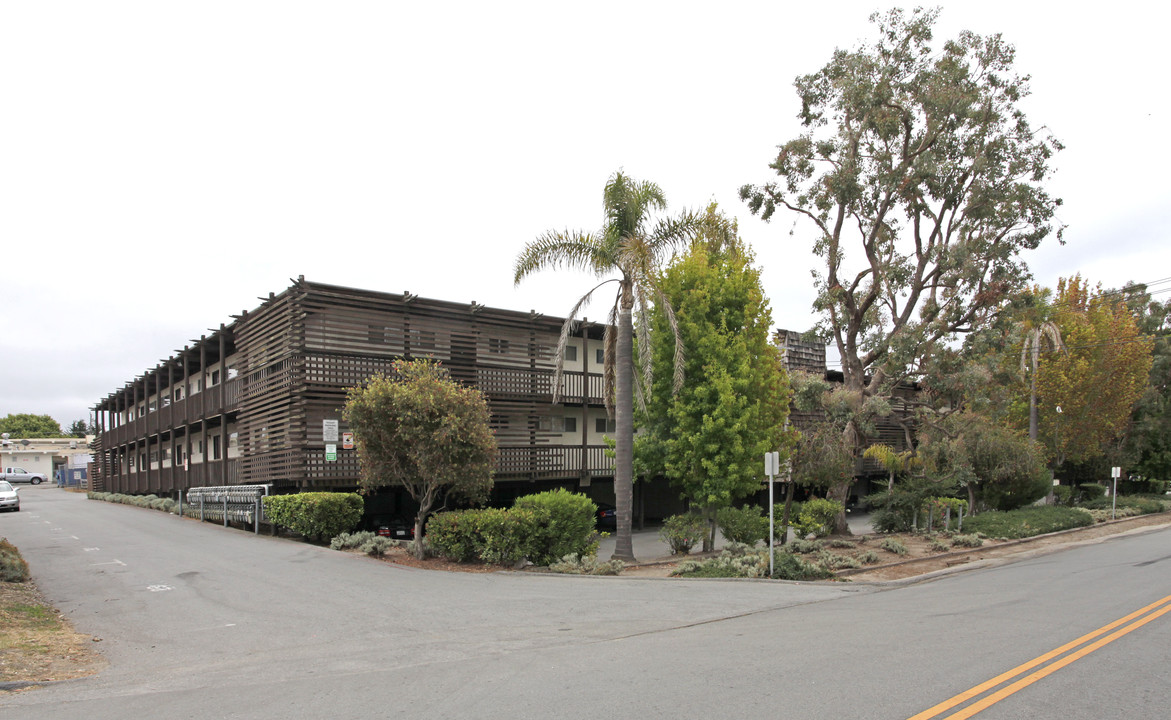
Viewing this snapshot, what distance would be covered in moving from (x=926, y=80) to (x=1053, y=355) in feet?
55.1

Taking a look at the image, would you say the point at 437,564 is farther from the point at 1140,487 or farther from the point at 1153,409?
the point at 1140,487

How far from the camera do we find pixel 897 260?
79.2 ft

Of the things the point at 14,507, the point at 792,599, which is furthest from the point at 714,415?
the point at 14,507

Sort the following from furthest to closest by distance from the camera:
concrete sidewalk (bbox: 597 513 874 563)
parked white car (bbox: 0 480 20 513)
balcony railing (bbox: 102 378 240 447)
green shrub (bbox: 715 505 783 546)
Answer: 1. parked white car (bbox: 0 480 20 513)
2. balcony railing (bbox: 102 378 240 447)
3. concrete sidewalk (bbox: 597 513 874 563)
4. green shrub (bbox: 715 505 783 546)

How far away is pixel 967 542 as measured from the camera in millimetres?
21531

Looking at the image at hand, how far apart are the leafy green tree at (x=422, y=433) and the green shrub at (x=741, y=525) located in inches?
254

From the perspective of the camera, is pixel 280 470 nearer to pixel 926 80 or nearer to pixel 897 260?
pixel 897 260

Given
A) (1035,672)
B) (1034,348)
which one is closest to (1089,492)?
(1034,348)

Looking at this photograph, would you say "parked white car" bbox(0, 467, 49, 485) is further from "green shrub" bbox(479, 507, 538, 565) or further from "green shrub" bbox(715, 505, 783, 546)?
"green shrub" bbox(715, 505, 783, 546)

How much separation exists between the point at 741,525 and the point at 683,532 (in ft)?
5.07

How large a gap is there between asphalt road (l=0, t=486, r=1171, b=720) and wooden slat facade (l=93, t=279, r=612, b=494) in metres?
5.52

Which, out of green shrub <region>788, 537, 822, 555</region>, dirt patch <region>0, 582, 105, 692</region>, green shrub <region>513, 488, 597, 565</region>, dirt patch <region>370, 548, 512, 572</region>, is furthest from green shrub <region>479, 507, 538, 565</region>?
dirt patch <region>0, 582, 105, 692</region>

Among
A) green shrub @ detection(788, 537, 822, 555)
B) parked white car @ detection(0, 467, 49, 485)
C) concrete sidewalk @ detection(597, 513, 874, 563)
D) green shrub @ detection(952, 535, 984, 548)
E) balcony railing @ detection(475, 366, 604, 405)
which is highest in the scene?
balcony railing @ detection(475, 366, 604, 405)

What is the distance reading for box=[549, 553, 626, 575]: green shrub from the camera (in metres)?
Result: 16.2
